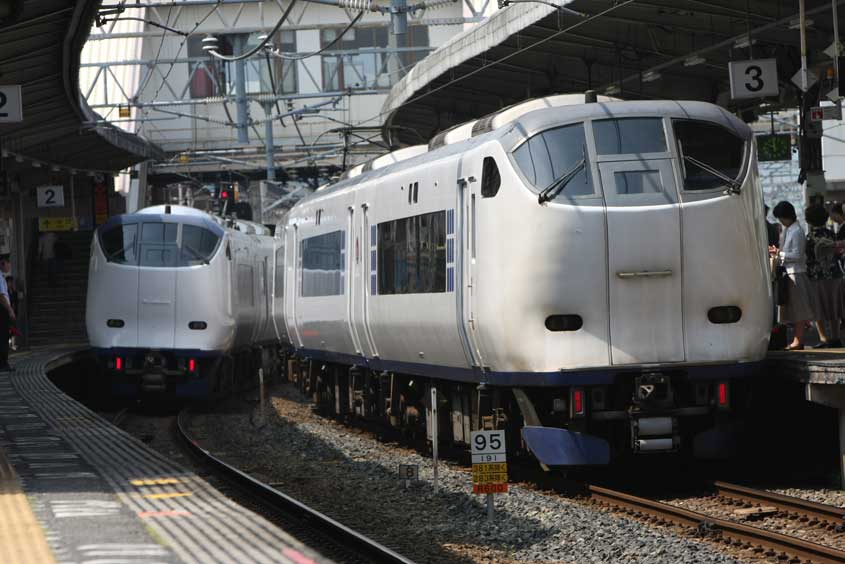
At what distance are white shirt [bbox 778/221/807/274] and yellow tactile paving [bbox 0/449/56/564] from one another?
7.37 m

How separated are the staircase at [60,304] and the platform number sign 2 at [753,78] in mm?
21750

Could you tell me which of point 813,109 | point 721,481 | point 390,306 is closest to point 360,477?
point 390,306

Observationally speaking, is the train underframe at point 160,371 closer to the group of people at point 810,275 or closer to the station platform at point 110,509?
the station platform at point 110,509

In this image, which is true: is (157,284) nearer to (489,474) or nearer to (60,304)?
(489,474)

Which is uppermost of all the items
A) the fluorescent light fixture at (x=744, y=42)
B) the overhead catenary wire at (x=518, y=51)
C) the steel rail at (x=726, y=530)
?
the overhead catenary wire at (x=518, y=51)

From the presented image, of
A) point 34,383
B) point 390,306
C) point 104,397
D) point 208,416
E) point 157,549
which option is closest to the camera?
point 157,549

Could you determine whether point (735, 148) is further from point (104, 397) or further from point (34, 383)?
point (104, 397)

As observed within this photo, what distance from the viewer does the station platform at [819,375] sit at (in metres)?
11.4

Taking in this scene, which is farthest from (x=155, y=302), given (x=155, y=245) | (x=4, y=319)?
(x=4, y=319)

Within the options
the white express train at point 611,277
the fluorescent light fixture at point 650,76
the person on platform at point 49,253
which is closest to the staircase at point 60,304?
the person on platform at point 49,253

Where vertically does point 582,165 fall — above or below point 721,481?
above

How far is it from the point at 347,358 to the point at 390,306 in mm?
2961

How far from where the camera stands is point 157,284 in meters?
23.2

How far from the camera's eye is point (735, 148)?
12.3 m
